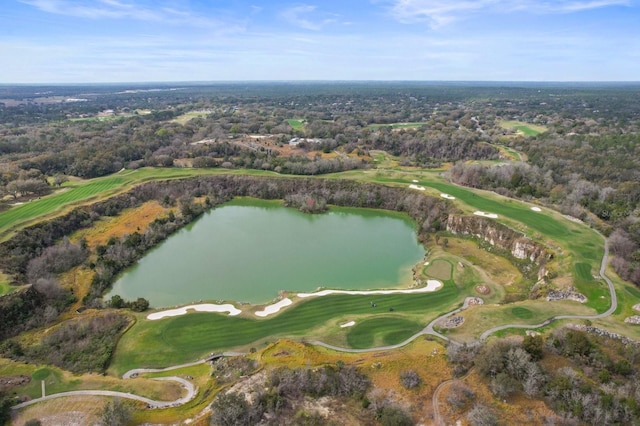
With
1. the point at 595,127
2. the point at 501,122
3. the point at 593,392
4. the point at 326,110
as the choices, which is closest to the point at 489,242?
the point at 593,392

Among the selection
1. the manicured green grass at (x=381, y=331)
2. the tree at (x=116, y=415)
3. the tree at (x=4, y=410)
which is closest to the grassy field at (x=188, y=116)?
the manicured green grass at (x=381, y=331)

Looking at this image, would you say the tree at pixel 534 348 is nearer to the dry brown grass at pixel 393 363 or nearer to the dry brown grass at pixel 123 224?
the dry brown grass at pixel 393 363

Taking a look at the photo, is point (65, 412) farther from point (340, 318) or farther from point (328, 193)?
point (328, 193)

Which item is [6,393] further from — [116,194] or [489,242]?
[489,242]

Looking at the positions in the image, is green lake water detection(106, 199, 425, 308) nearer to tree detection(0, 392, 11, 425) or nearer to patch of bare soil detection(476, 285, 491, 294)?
patch of bare soil detection(476, 285, 491, 294)

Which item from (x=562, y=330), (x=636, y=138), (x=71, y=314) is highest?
(x=636, y=138)

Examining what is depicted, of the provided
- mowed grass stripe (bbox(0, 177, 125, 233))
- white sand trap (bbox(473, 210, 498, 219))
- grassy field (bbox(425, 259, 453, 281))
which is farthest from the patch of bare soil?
mowed grass stripe (bbox(0, 177, 125, 233))
